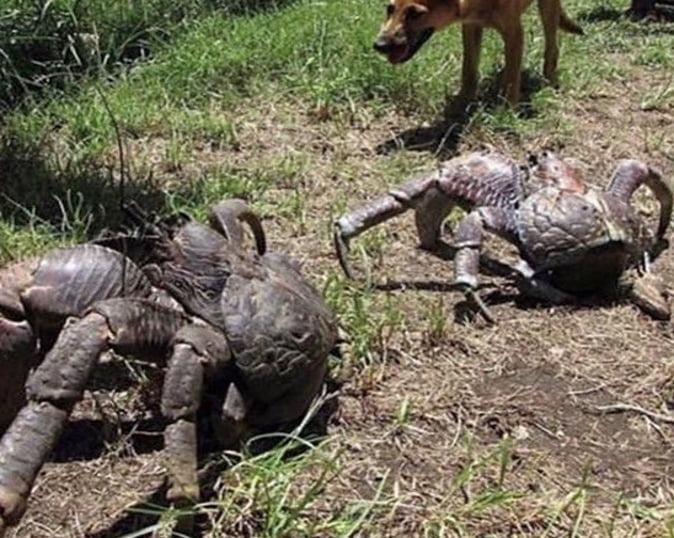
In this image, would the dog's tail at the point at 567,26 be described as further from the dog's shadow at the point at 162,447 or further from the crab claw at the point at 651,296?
the dog's shadow at the point at 162,447

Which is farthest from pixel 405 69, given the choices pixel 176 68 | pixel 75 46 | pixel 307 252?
pixel 307 252

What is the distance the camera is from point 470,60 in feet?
20.4

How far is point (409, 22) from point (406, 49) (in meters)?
0.13

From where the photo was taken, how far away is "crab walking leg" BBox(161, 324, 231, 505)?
272 centimetres

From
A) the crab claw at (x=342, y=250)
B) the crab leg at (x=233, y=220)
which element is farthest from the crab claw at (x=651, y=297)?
the crab leg at (x=233, y=220)

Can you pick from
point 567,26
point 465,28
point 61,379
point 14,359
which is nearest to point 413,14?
point 465,28

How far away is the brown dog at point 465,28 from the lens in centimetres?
585

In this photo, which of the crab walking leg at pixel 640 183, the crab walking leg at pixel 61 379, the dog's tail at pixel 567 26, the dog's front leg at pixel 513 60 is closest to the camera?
the crab walking leg at pixel 61 379

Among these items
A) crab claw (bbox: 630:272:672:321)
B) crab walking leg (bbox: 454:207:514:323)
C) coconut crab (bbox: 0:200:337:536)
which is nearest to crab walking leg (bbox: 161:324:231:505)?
coconut crab (bbox: 0:200:337:536)

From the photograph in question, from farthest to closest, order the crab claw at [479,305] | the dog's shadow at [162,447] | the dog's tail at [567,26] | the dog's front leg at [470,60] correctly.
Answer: the dog's tail at [567,26], the dog's front leg at [470,60], the crab claw at [479,305], the dog's shadow at [162,447]

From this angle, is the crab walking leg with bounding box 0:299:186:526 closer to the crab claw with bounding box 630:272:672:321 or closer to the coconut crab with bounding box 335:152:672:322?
the coconut crab with bounding box 335:152:672:322

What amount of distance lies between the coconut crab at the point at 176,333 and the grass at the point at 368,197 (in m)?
0.17

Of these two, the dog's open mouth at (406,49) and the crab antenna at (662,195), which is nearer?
the crab antenna at (662,195)

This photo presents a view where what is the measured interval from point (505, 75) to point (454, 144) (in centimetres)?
58
